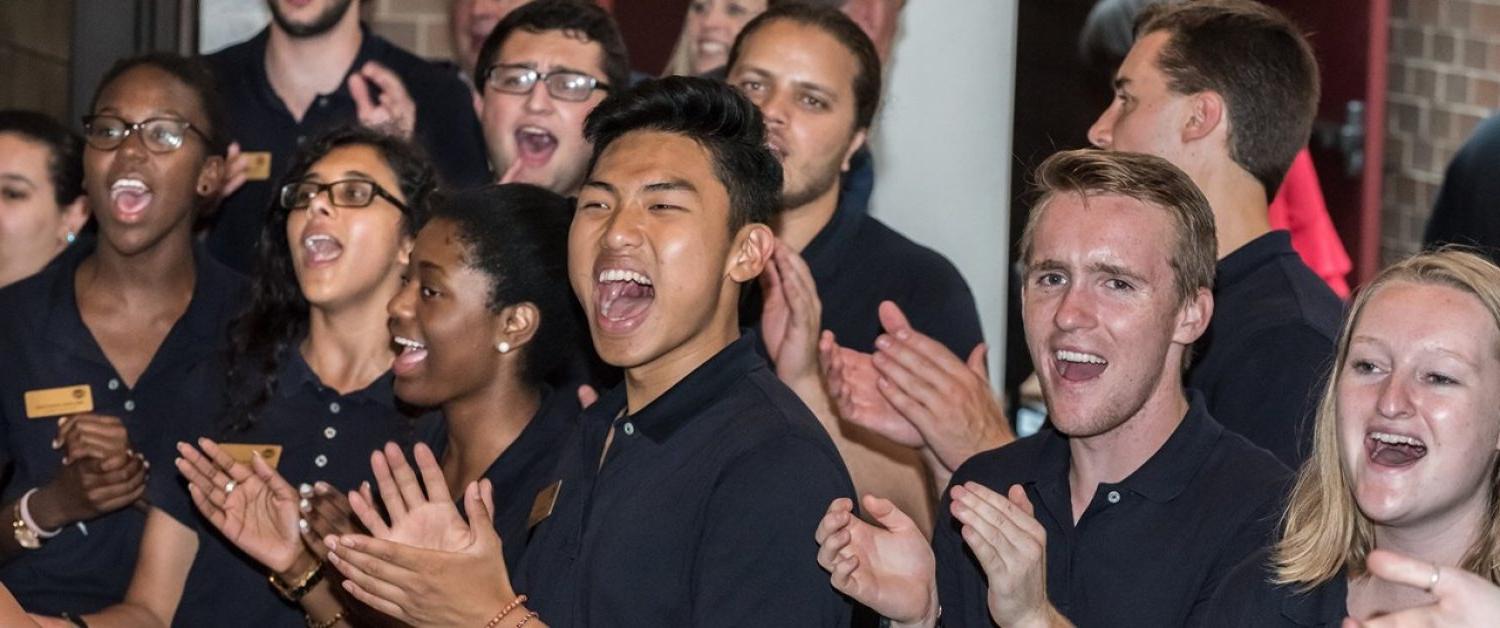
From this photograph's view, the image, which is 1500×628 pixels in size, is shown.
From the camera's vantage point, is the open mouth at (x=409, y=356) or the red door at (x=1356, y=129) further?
the red door at (x=1356, y=129)

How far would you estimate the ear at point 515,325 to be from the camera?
10.5ft

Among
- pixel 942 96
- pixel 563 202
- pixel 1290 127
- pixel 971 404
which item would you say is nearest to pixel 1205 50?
pixel 1290 127

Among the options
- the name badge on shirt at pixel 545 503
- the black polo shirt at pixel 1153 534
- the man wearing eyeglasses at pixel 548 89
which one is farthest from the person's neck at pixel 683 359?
the man wearing eyeglasses at pixel 548 89

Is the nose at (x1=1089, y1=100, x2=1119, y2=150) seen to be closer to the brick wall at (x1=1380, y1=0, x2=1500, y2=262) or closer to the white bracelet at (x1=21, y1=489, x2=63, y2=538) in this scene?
the white bracelet at (x1=21, y1=489, x2=63, y2=538)

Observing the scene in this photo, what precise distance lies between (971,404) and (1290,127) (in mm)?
779

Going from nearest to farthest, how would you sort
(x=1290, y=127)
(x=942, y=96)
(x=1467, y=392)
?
1. (x=1467, y=392)
2. (x=1290, y=127)
3. (x=942, y=96)

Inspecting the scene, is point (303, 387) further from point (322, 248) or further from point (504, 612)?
point (504, 612)

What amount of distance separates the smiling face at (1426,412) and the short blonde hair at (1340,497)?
0.02 metres

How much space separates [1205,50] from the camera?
11.7 ft

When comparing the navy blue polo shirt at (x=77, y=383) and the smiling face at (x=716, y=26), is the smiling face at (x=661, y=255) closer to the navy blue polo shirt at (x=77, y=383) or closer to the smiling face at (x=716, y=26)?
the navy blue polo shirt at (x=77, y=383)

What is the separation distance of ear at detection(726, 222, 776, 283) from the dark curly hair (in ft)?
3.65

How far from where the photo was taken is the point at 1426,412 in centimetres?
228

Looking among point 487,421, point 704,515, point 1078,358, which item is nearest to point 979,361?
point 1078,358

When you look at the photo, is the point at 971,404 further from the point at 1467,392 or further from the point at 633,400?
the point at 1467,392
